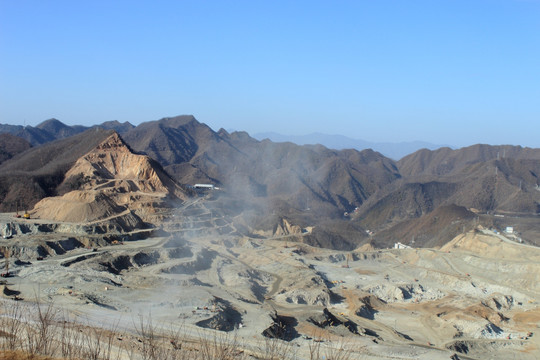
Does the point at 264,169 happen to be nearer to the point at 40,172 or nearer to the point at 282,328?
the point at 40,172

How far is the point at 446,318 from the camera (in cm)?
5031

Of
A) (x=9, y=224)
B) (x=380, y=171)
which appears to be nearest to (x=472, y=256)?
(x=9, y=224)

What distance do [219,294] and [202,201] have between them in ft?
151

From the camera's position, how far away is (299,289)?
55.5 meters

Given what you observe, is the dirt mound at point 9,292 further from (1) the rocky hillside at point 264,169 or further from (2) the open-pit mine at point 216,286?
(1) the rocky hillside at point 264,169

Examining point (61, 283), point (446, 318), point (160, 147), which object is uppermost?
point (160, 147)

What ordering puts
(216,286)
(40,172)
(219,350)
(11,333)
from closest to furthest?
(11,333), (219,350), (216,286), (40,172)

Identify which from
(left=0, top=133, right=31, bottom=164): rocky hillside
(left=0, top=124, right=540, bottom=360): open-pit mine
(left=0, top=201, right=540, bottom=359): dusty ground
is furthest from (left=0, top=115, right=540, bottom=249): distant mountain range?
(left=0, top=201, right=540, bottom=359): dusty ground

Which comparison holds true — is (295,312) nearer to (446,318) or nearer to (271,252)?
(446,318)

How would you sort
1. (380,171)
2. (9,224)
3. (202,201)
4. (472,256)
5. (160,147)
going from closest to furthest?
(9,224) → (472,256) → (202,201) → (160,147) → (380,171)

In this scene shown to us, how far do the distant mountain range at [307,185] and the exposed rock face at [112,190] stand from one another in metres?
3.73

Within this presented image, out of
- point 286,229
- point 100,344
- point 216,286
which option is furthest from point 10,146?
point 100,344

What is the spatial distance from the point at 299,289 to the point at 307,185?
96.3 metres

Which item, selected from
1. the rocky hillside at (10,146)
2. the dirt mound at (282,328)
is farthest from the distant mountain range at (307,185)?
the dirt mound at (282,328)
